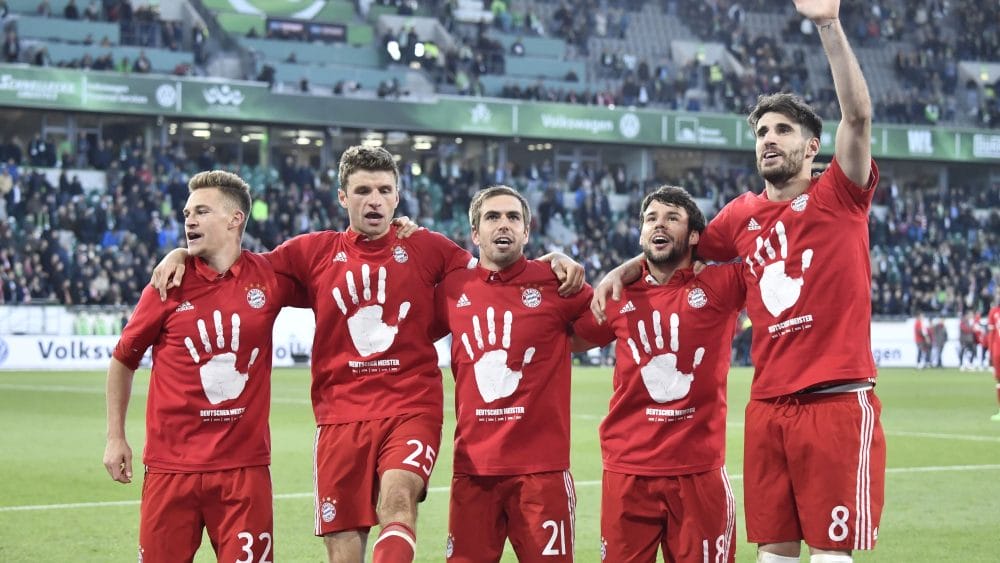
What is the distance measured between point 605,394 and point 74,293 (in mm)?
14942

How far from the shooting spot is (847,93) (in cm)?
633

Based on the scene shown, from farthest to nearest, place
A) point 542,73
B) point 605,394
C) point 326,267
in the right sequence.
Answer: point 542,73
point 605,394
point 326,267

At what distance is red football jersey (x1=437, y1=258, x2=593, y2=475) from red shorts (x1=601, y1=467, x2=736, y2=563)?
0.43m

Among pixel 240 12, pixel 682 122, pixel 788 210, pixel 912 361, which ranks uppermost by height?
pixel 240 12

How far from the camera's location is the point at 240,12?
49.3 meters

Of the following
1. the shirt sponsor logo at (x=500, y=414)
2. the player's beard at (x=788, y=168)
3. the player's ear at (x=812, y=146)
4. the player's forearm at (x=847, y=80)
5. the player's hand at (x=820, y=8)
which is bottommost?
the shirt sponsor logo at (x=500, y=414)

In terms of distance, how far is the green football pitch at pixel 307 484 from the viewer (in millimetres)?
10250

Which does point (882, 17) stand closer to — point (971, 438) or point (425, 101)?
point (425, 101)

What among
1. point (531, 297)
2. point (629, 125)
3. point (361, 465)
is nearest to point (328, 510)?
point (361, 465)

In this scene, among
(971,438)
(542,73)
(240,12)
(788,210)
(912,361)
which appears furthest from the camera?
(542,73)

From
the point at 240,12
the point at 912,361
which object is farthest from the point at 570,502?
the point at 240,12

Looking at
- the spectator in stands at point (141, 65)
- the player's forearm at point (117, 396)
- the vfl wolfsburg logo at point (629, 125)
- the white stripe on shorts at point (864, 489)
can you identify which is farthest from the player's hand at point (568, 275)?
the vfl wolfsburg logo at point (629, 125)

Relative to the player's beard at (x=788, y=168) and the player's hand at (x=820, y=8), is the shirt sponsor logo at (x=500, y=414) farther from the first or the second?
the player's hand at (x=820, y=8)

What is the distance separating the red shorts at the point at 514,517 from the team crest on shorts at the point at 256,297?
4.41ft
